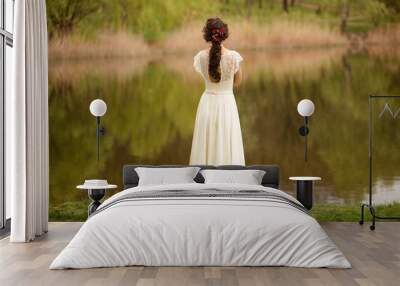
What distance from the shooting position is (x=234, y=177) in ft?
23.6

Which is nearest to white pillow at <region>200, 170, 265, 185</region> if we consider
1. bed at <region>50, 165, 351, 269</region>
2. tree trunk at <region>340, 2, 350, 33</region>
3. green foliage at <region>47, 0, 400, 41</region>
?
bed at <region>50, 165, 351, 269</region>

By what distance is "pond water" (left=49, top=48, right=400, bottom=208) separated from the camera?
8148 millimetres

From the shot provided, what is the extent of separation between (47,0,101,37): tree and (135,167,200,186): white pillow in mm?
2250

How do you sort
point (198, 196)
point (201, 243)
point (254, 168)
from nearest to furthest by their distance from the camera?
point (201, 243)
point (198, 196)
point (254, 168)

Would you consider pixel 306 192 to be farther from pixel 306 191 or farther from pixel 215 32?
pixel 215 32

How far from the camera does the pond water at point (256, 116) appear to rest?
321 inches

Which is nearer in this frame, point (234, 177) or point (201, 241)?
point (201, 241)

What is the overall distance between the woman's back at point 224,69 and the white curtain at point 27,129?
6.60 ft

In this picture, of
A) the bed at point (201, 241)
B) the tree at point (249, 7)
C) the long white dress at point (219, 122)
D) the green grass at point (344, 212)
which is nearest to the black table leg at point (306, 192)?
the green grass at point (344, 212)

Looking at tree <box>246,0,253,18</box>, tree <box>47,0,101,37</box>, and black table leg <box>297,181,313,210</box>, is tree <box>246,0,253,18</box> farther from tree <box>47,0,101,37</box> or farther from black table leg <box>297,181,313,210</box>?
black table leg <box>297,181,313,210</box>

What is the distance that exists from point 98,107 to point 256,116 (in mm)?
1947

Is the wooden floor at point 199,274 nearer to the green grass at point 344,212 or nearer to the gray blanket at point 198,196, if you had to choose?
the gray blanket at point 198,196

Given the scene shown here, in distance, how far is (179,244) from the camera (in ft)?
16.5

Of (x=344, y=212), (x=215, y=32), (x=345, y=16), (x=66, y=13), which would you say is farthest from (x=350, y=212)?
(x=66, y=13)
